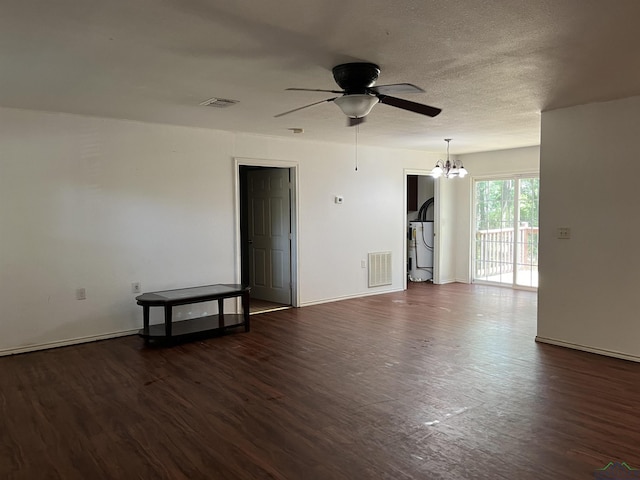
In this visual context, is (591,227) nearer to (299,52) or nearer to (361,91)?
(361,91)

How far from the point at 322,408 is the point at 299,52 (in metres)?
2.38

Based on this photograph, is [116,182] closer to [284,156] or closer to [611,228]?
[284,156]

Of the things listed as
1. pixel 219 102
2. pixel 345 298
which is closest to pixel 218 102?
pixel 219 102

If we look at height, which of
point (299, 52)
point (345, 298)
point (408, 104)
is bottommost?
point (345, 298)

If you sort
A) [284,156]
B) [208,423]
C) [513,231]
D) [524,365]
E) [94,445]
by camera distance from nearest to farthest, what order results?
1. [94,445]
2. [208,423]
3. [524,365]
4. [284,156]
5. [513,231]

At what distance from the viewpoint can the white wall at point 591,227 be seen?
418cm

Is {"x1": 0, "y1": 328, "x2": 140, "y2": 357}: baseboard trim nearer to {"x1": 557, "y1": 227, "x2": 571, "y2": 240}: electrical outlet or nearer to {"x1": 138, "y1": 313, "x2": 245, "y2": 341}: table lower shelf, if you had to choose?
{"x1": 138, "y1": 313, "x2": 245, "y2": 341}: table lower shelf

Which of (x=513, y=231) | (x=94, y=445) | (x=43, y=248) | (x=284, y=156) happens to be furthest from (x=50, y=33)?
(x=513, y=231)

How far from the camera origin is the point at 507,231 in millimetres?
8109

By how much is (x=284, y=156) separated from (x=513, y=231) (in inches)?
168

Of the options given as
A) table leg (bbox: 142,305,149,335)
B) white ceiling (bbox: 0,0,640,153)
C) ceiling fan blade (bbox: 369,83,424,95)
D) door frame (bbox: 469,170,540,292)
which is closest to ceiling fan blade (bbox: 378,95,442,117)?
ceiling fan blade (bbox: 369,83,424,95)

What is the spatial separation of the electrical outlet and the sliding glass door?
10.7 feet

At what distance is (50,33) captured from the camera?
2.54m

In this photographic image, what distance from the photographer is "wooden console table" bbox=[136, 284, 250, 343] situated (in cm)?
478
